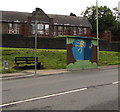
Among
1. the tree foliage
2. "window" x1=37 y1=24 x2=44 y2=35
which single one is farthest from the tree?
"window" x1=37 y1=24 x2=44 y2=35

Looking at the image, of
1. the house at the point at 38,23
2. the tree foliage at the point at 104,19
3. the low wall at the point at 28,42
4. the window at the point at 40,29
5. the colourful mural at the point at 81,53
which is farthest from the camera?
the tree foliage at the point at 104,19

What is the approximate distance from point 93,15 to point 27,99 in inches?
2447

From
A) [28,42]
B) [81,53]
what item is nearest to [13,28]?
[28,42]

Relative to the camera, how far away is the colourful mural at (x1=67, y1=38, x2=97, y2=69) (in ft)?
53.0

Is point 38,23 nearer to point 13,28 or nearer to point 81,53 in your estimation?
point 13,28

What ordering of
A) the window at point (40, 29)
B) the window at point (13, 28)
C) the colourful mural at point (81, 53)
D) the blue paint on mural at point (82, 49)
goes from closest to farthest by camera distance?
the colourful mural at point (81, 53) → the blue paint on mural at point (82, 49) → the window at point (40, 29) → the window at point (13, 28)

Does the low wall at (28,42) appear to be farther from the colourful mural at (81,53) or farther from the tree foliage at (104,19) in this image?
the tree foliage at (104,19)

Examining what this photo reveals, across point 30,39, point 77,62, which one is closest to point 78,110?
point 77,62

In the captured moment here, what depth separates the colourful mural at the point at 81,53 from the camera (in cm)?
1616

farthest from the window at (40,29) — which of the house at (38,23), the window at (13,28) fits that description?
the window at (13,28)

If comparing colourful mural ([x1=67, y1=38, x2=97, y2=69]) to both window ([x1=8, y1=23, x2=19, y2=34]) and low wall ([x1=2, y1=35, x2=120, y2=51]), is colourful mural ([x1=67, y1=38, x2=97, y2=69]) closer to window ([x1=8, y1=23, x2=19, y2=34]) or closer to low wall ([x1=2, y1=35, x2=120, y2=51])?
low wall ([x1=2, y1=35, x2=120, y2=51])

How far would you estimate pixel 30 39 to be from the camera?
28938 millimetres

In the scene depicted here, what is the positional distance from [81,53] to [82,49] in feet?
1.27

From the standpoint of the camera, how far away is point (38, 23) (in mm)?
42719
